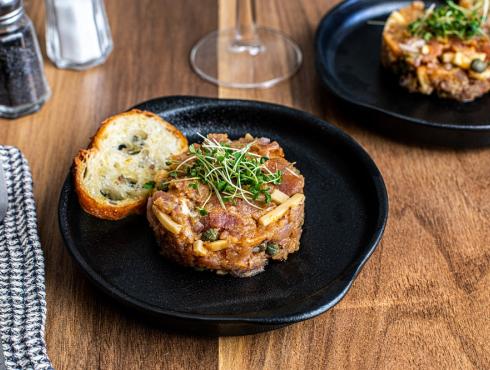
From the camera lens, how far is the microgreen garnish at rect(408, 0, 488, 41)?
9.98ft

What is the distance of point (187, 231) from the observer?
220cm

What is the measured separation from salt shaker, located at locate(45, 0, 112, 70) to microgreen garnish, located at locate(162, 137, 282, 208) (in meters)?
1.18

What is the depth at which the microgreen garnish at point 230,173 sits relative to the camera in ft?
7.43

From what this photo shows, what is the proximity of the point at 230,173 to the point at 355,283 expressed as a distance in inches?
21.7

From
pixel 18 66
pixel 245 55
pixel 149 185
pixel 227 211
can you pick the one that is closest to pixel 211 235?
pixel 227 211

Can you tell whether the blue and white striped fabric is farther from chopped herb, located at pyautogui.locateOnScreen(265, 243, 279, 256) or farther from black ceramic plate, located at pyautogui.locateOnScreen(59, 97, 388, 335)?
chopped herb, located at pyautogui.locateOnScreen(265, 243, 279, 256)

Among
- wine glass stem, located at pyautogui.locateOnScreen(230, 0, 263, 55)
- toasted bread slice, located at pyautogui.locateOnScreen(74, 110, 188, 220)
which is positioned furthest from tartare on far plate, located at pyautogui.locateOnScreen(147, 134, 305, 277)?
wine glass stem, located at pyautogui.locateOnScreen(230, 0, 263, 55)

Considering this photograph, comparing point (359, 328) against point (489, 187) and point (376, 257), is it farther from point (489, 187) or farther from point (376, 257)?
point (489, 187)

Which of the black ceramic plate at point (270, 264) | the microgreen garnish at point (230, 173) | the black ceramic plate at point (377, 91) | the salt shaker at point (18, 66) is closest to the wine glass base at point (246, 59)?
the black ceramic plate at point (377, 91)

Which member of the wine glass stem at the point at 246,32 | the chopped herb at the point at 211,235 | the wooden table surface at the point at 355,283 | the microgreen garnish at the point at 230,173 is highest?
the microgreen garnish at the point at 230,173

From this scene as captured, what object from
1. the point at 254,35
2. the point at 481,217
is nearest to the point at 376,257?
the point at 481,217

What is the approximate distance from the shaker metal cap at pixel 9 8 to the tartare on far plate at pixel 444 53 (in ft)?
4.97

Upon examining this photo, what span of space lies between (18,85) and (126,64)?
1.92 feet

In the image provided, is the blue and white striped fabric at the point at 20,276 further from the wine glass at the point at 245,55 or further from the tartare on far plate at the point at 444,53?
the tartare on far plate at the point at 444,53
